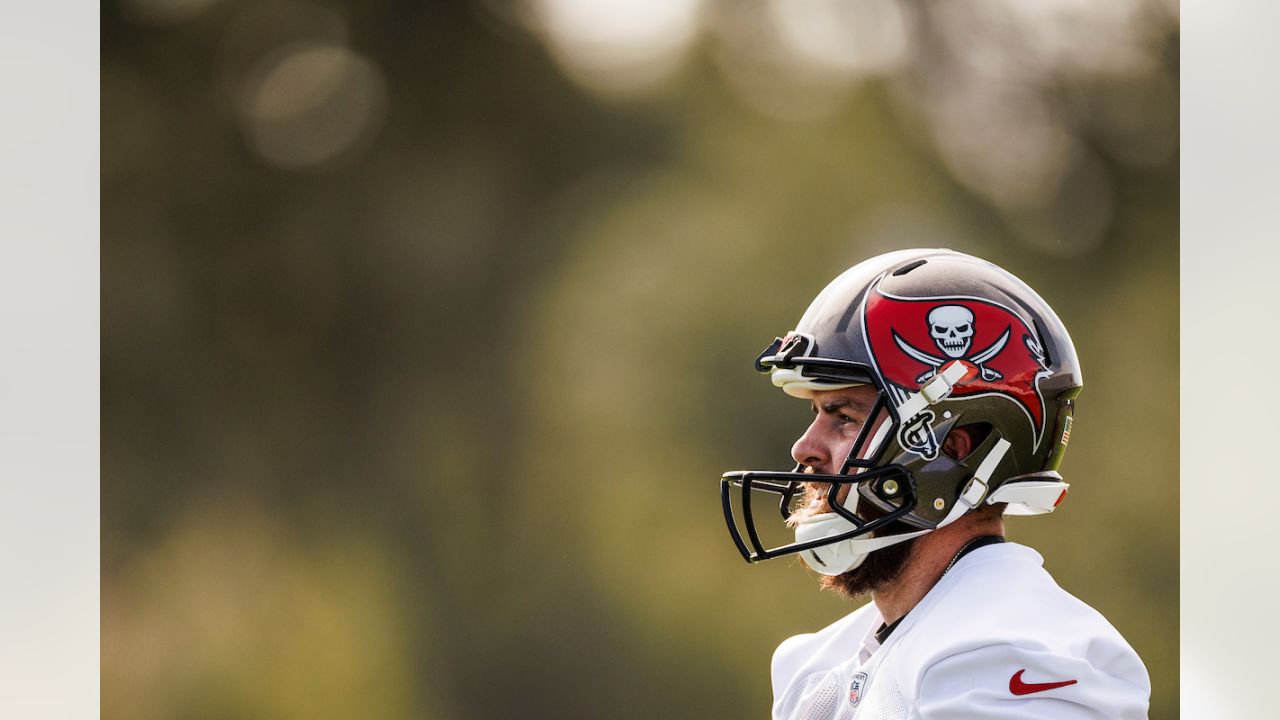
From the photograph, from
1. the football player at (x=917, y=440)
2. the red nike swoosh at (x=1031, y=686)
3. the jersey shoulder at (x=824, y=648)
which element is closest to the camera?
the red nike swoosh at (x=1031, y=686)

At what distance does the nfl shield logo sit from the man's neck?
0.09 meters

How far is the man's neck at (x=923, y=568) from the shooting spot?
1513mm

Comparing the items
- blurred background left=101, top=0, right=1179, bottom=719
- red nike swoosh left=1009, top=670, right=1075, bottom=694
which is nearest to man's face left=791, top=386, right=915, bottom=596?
red nike swoosh left=1009, top=670, right=1075, bottom=694

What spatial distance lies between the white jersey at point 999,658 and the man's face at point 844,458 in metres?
0.09

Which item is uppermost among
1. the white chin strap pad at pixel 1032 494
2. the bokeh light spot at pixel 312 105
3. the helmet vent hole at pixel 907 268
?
the bokeh light spot at pixel 312 105

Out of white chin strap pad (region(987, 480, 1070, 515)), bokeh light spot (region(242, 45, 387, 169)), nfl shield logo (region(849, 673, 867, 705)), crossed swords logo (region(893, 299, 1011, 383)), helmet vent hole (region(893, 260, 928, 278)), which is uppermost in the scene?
bokeh light spot (region(242, 45, 387, 169))

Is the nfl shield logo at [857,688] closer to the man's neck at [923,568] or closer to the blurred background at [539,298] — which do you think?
the man's neck at [923,568]

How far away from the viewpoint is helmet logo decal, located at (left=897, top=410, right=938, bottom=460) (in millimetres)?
1497

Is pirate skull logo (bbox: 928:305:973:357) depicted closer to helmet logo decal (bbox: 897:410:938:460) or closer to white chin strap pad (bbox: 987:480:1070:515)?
helmet logo decal (bbox: 897:410:938:460)

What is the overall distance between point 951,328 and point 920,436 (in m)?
0.16

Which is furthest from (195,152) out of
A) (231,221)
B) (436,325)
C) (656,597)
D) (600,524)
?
(656,597)

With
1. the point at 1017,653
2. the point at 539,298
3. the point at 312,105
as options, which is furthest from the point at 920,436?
the point at 312,105

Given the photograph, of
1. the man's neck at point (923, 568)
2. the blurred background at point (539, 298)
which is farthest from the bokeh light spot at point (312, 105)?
the man's neck at point (923, 568)

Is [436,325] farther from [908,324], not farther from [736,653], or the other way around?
[908,324]
